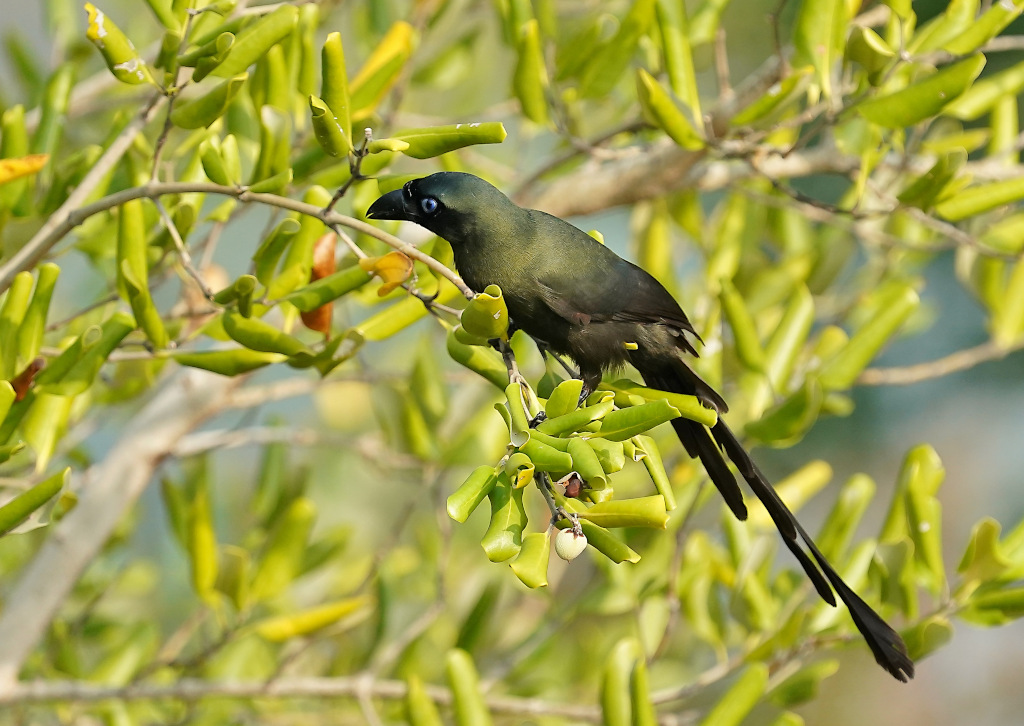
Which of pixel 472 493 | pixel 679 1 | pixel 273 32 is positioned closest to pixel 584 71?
pixel 679 1

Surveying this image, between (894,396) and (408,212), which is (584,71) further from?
(894,396)

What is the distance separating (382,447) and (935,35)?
142 centimetres

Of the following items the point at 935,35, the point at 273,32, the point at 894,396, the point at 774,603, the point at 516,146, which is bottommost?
the point at 894,396

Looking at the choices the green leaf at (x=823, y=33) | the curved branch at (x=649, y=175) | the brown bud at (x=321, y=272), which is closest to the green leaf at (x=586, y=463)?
the brown bud at (x=321, y=272)

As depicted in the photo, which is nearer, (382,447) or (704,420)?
(704,420)

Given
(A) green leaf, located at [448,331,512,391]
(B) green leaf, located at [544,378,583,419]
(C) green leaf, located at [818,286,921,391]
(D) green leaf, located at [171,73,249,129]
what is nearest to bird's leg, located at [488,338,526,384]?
(A) green leaf, located at [448,331,512,391]

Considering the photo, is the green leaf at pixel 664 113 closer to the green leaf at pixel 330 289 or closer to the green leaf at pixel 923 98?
the green leaf at pixel 923 98

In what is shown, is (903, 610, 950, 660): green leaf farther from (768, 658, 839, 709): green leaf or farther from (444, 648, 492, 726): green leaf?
(444, 648, 492, 726): green leaf

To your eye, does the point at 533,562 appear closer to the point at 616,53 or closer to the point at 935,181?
the point at 935,181

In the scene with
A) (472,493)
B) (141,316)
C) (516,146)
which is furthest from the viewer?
(516,146)

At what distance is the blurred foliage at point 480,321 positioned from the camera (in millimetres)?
1238

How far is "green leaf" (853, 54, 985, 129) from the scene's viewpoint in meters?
1.50

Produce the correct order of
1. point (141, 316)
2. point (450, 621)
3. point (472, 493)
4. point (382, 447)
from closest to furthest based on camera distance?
point (472, 493) < point (141, 316) < point (382, 447) < point (450, 621)

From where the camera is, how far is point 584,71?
198 cm
